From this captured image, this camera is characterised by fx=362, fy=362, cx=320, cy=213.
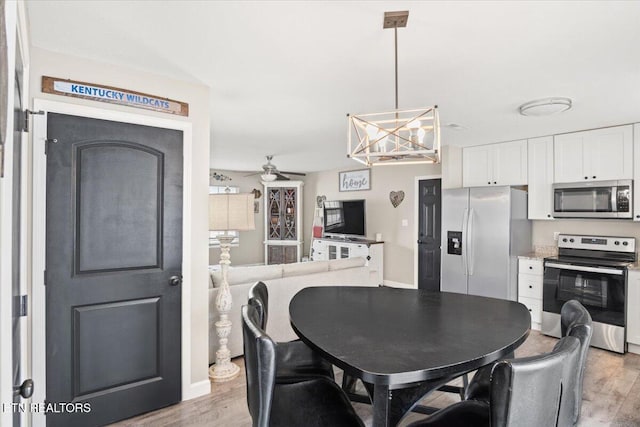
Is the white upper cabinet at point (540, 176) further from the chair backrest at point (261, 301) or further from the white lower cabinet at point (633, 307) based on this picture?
the chair backrest at point (261, 301)

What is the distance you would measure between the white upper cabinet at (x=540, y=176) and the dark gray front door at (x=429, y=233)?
1.49 meters

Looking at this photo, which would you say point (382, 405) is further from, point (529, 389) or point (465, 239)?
point (465, 239)

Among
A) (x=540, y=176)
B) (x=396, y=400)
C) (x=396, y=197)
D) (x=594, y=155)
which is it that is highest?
(x=594, y=155)

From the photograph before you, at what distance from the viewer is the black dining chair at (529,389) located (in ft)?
3.72

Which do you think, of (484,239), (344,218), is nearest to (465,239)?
(484,239)

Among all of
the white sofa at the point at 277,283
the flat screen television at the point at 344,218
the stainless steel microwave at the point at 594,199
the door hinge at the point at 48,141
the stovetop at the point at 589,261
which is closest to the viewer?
the door hinge at the point at 48,141

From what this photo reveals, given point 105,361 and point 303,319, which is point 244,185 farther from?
point 303,319

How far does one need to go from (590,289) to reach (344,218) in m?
4.25

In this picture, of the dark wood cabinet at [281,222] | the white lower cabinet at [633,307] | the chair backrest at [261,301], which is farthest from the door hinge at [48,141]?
the dark wood cabinet at [281,222]

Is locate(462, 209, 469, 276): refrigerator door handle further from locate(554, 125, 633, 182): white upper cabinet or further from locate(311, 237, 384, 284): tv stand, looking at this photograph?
locate(311, 237, 384, 284): tv stand

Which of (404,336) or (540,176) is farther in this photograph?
(540,176)

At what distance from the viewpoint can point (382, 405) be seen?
134cm

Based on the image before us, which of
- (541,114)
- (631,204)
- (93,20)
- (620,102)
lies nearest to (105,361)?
(93,20)

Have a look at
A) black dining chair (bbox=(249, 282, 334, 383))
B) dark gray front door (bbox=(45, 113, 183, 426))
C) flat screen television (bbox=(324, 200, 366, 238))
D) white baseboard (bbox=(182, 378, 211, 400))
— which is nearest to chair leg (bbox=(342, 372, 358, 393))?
black dining chair (bbox=(249, 282, 334, 383))
